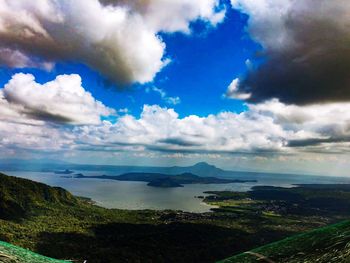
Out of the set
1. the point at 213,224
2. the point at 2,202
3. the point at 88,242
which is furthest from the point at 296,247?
the point at 2,202

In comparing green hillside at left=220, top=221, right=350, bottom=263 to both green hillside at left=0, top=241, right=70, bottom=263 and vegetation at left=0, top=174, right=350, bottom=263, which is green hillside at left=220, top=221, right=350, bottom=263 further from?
vegetation at left=0, top=174, right=350, bottom=263

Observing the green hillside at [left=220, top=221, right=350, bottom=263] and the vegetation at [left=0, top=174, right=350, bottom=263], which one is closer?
the green hillside at [left=220, top=221, right=350, bottom=263]

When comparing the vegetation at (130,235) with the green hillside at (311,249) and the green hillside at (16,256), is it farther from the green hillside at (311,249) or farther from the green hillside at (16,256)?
the green hillside at (311,249)

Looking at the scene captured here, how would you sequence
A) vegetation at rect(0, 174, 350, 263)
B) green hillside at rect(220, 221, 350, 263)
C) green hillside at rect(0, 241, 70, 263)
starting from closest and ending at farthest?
green hillside at rect(220, 221, 350, 263)
green hillside at rect(0, 241, 70, 263)
vegetation at rect(0, 174, 350, 263)

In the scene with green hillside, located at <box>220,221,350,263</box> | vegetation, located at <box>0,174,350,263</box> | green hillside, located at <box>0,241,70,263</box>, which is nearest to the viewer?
green hillside, located at <box>220,221,350,263</box>

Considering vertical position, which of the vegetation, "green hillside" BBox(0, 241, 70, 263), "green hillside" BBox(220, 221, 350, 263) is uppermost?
"green hillside" BBox(220, 221, 350, 263)

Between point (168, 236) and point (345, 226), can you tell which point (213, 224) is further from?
point (345, 226)

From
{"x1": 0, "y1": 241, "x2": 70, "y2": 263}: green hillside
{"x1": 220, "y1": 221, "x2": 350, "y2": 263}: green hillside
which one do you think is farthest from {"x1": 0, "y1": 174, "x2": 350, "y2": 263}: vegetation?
{"x1": 220, "y1": 221, "x2": 350, "y2": 263}: green hillside

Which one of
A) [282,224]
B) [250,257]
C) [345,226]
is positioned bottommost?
[282,224]
